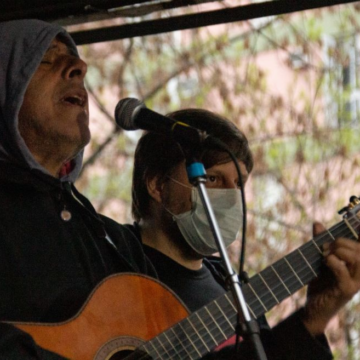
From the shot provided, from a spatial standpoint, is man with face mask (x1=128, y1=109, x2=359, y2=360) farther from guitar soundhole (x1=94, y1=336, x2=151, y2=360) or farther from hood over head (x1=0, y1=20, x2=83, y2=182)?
guitar soundhole (x1=94, y1=336, x2=151, y2=360)

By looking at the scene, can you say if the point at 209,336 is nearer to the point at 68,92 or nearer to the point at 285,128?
the point at 68,92

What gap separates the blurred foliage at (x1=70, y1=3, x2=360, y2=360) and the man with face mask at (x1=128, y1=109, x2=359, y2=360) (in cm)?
386

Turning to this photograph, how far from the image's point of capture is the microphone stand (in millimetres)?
2375

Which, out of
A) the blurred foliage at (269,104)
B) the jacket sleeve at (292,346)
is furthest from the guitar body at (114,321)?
the blurred foliage at (269,104)

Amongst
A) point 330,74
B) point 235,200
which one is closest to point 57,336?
point 235,200

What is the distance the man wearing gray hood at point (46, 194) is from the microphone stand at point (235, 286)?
61 centimetres

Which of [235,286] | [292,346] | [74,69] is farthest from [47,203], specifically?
[292,346]

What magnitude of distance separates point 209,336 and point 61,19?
162 cm

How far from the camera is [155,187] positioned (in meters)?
3.63

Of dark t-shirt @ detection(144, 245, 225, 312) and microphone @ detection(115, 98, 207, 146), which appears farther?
dark t-shirt @ detection(144, 245, 225, 312)

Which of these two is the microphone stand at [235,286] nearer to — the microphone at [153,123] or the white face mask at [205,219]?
the microphone at [153,123]

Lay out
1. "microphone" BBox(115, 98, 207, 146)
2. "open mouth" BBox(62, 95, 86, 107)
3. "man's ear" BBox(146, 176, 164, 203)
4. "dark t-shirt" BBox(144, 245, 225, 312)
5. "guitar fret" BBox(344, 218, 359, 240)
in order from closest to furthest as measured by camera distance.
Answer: "microphone" BBox(115, 98, 207, 146), "guitar fret" BBox(344, 218, 359, 240), "open mouth" BBox(62, 95, 86, 107), "dark t-shirt" BBox(144, 245, 225, 312), "man's ear" BBox(146, 176, 164, 203)

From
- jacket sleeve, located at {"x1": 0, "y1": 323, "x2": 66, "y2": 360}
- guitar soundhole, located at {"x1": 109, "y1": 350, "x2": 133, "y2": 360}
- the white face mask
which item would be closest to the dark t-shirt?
the white face mask

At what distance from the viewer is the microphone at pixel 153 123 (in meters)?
2.48
